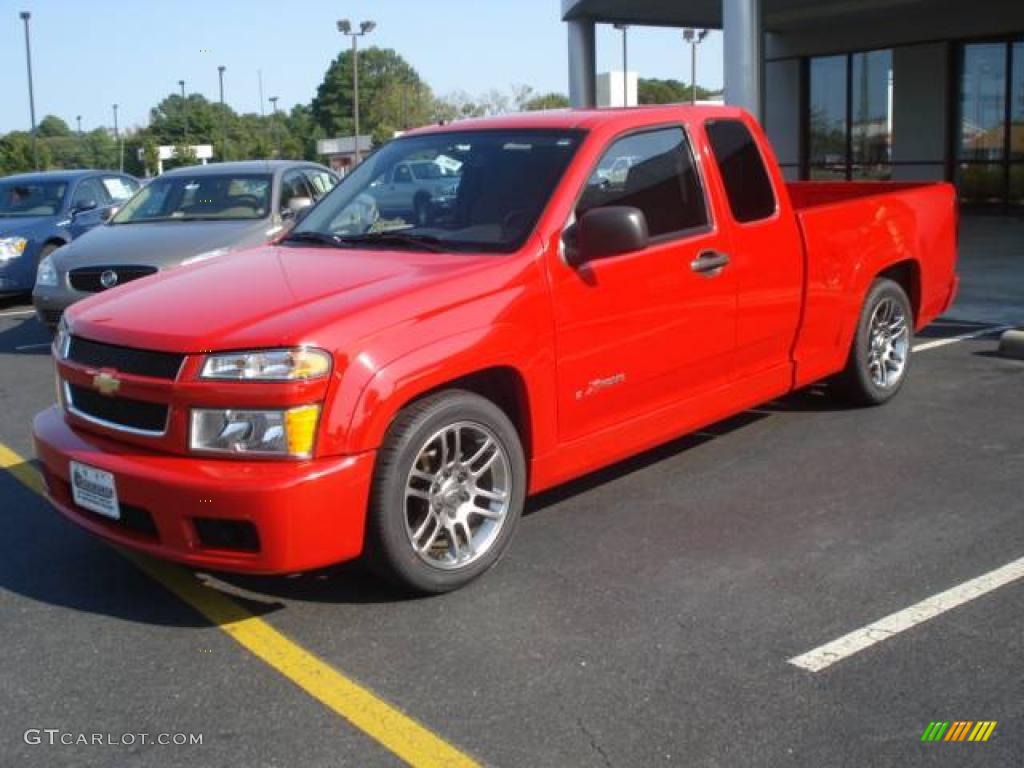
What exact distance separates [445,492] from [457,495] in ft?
0.21

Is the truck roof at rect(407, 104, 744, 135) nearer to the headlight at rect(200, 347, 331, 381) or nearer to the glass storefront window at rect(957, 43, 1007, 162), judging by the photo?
the headlight at rect(200, 347, 331, 381)

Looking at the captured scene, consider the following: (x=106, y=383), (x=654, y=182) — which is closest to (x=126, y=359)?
(x=106, y=383)

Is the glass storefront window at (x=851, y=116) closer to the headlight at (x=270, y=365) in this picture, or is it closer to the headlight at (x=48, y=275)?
the headlight at (x=48, y=275)

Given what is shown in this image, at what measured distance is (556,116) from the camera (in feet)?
17.3

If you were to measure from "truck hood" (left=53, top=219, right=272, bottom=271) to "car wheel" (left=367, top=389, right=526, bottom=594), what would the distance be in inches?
221

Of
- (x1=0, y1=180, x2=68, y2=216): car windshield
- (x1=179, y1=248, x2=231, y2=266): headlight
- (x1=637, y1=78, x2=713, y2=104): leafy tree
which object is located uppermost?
(x1=637, y1=78, x2=713, y2=104): leafy tree

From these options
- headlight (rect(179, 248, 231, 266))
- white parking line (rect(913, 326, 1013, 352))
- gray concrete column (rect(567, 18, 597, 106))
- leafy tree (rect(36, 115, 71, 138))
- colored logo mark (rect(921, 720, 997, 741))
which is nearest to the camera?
colored logo mark (rect(921, 720, 997, 741))

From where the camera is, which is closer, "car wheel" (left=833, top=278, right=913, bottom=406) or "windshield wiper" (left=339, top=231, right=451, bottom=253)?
"windshield wiper" (left=339, top=231, right=451, bottom=253)

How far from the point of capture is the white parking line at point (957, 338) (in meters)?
8.67

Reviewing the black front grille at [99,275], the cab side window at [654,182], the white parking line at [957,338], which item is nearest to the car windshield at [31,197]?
the black front grille at [99,275]

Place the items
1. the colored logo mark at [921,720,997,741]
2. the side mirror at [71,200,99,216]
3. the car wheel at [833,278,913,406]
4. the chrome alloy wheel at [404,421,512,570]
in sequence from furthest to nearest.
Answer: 1. the side mirror at [71,200,99,216]
2. the car wheel at [833,278,913,406]
3. the chrome alloy wheel at [404,421,512,570]
4. the colored logo mark at [921,720,997,741]

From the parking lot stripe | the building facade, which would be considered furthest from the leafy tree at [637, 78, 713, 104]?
the parking lot stripe

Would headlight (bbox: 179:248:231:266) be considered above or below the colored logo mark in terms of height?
above

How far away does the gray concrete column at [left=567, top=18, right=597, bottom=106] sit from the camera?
18.6 m
